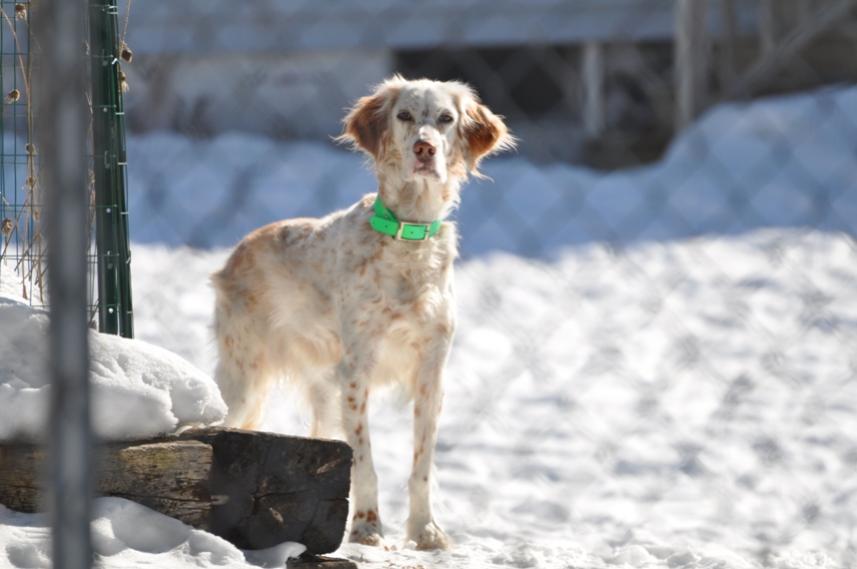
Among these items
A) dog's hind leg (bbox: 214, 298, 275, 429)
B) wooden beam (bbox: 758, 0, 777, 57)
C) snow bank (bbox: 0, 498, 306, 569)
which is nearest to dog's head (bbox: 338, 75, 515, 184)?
dog's hind leg (bbox: 214, 298, 275, 429)

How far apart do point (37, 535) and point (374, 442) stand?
2.88m

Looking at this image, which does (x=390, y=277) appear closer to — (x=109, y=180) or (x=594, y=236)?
(x=109, y=180)

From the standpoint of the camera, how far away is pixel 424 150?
362 cm

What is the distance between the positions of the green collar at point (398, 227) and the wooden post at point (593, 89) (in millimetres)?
7586

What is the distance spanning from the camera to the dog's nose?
11.9ft

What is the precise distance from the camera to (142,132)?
11094 millimetres

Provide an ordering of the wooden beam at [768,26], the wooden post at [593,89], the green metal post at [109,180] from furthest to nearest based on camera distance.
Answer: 1. the wooden post at [593,89]
2. the wooden beam at [768,26]
3. the green metal post at [109,180]

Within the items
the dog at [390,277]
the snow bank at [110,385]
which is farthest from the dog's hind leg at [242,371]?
the snow bank at [110,385]

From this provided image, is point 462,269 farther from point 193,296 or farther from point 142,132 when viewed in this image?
point 142,132

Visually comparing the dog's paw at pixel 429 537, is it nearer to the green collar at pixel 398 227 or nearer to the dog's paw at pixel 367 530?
the dog's paw at pixel 367 530

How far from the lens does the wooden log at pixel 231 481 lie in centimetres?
264

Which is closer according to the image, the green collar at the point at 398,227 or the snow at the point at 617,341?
the green collar at the point at 398,227

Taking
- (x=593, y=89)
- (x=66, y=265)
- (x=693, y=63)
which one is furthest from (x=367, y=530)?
(x=593, y=89)

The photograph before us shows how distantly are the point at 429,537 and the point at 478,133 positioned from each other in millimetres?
1137
